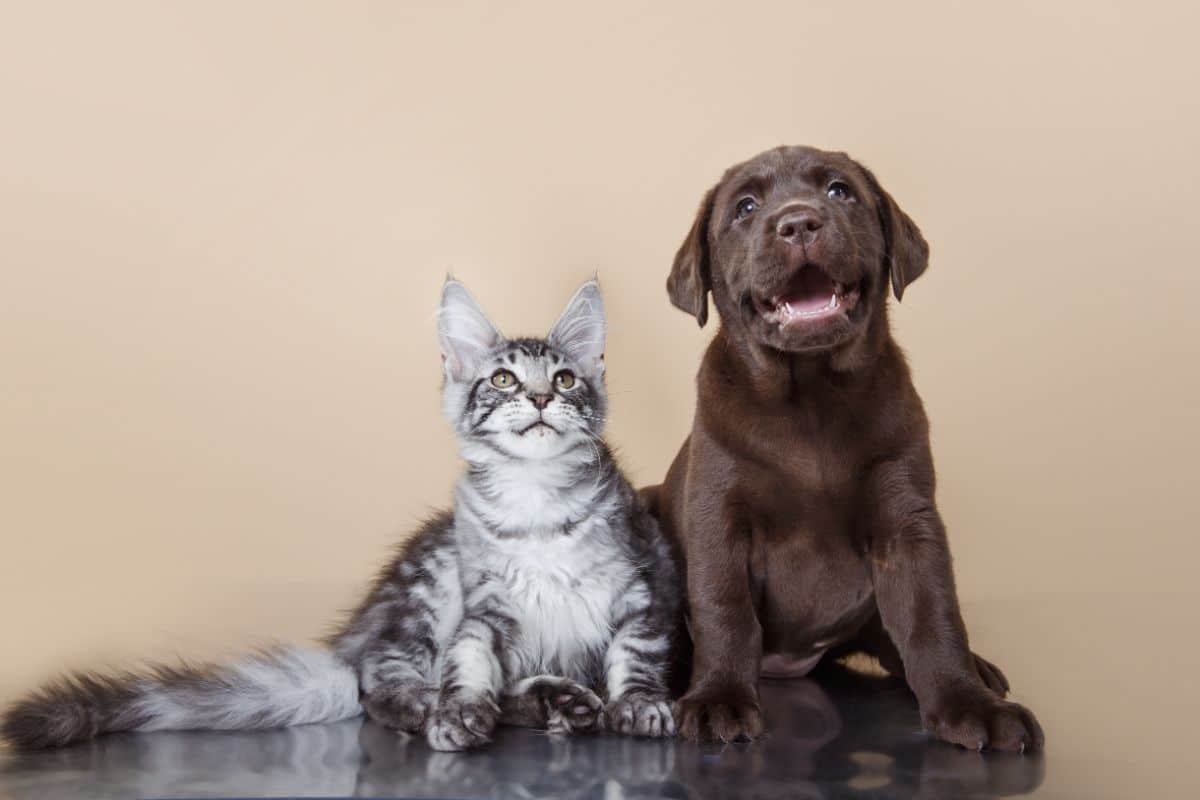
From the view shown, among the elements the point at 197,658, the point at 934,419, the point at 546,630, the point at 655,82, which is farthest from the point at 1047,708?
the point at 655,82

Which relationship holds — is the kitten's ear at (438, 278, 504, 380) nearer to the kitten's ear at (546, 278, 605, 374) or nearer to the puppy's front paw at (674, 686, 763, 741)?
the kitten's ear at (546, 278, 605, 374)

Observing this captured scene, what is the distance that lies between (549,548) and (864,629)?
868 mm

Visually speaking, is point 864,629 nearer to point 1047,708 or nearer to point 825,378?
point 1047,708

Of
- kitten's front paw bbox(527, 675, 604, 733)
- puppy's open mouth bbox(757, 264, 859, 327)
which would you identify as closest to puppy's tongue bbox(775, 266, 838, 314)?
puppy's open mouth bbox(757, 264, 859, 327)

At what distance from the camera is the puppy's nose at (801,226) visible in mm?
2490

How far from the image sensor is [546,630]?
272 cm

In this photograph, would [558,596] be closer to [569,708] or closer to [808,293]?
[569,708]

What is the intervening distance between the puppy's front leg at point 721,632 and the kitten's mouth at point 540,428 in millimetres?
362

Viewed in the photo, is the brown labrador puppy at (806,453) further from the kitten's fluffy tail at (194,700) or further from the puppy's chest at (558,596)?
the kitten's fluffy tail at (194,700)

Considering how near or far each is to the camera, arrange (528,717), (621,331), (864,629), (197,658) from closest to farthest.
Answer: (528,717), (197,658), (864,629), (621,331)

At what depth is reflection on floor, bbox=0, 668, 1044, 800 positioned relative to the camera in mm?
2172

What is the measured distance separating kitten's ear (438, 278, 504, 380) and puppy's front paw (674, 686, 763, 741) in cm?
96

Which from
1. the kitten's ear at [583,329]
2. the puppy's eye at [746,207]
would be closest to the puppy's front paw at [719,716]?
the kitten's ear at [583,329]

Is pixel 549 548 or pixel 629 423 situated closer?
pixel 549 548
